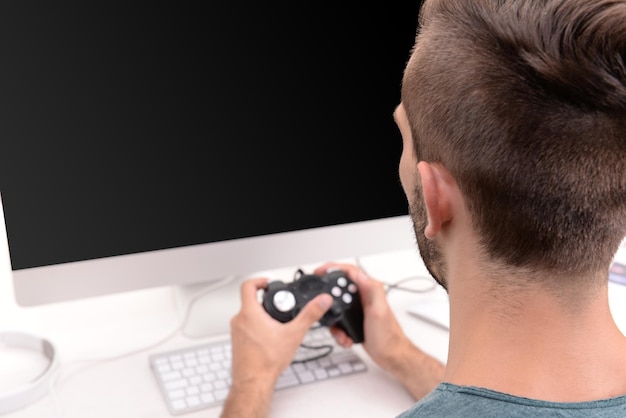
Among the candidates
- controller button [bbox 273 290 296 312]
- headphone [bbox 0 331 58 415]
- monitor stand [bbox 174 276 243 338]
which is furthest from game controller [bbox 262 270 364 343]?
headphone [bbox 0 331 58 415]

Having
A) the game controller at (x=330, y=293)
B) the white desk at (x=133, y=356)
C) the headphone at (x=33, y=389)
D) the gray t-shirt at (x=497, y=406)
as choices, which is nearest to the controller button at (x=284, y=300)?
the game controller at (x=330, y=293)

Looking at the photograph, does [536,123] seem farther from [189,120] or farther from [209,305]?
[209,305]

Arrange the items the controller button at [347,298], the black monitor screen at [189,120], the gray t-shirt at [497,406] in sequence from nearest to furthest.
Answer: the gray t-shirt at [497,406] → the black monitor screen at [189,120] → the controller button at [347,298]

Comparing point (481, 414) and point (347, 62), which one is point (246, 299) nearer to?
point (347, 62)

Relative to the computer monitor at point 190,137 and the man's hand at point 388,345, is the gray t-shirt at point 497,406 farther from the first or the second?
the computer monitor at point 190,137

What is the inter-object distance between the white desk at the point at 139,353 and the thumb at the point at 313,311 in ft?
0.27

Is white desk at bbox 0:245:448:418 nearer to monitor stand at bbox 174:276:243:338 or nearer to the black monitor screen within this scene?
monitor stand at bbox 174:276:243:338

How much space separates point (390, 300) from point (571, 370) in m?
0.62

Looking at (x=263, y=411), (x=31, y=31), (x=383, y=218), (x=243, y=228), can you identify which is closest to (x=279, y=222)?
(x=243, y=228)

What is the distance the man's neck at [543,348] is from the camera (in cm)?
65

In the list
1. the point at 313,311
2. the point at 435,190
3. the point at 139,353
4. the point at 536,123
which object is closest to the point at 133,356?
the point at 139,353

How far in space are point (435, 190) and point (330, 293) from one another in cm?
40

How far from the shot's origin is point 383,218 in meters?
1.17

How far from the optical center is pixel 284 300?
105 centimetres
